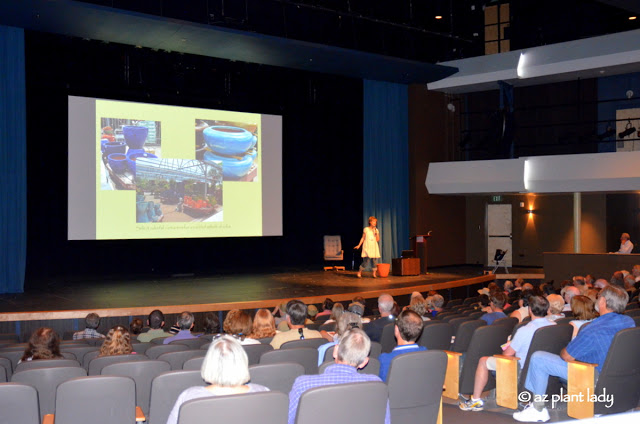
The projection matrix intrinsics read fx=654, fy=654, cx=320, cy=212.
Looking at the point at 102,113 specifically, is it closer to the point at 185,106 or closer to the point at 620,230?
the point at 185,106

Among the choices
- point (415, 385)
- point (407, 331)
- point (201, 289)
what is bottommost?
point (201, 289)

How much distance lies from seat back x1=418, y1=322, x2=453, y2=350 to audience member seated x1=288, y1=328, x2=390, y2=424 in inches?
89.7

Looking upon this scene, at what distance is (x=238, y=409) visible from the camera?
2.52 meters

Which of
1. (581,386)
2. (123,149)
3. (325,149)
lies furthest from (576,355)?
(325,149)

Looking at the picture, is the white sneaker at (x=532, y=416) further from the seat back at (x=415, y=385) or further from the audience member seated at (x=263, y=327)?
the audience member seated at (x=263, y=327)

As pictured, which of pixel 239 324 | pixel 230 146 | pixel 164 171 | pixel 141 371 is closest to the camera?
pixel 141 371

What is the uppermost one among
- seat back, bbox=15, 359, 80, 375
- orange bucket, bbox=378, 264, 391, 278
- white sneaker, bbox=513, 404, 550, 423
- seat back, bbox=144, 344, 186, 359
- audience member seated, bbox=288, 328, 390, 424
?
audience member seated, bbox=288, 328, 390, 424

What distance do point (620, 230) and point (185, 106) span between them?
11687mm

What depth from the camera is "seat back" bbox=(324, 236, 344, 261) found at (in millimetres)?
16250

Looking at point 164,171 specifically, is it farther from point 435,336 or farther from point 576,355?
point 576,355

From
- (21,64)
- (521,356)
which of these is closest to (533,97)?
(21,64)

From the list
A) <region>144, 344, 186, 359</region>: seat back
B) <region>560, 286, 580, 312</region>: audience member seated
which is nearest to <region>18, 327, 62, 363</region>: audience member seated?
<region>144, 344, 186, 359</region>: seat back

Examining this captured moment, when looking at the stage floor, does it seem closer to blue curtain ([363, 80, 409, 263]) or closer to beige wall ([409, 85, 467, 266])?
blue curtain ([363, 80, 409, 263])

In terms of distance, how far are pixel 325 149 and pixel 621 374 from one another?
12998 millimetres
